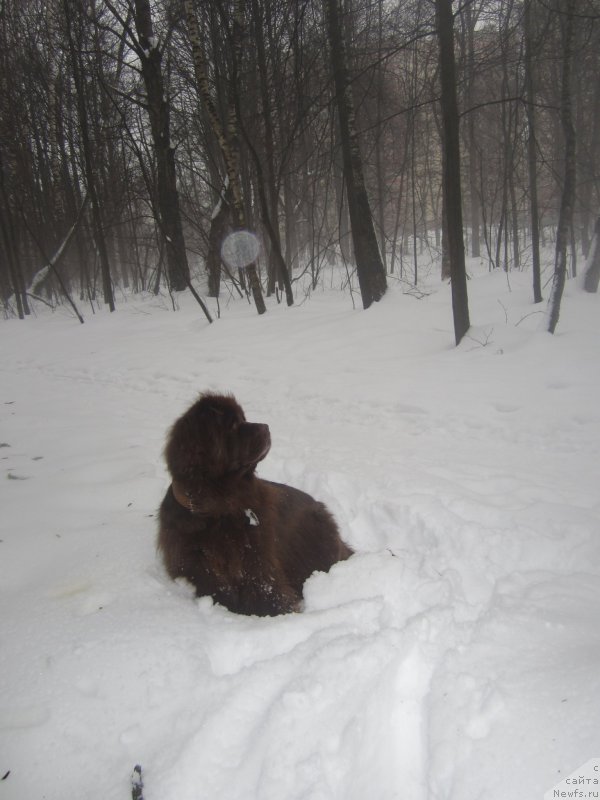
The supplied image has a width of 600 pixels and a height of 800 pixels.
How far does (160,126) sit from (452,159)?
9.07 meters

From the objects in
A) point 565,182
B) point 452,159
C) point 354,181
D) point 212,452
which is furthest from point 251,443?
point 354,181

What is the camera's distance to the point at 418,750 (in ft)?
5.16

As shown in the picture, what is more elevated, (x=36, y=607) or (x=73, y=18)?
(x=73, y=18)

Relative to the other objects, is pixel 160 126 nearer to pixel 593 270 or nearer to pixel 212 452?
pixel 593 270

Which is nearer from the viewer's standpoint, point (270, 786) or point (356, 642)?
point (270, 786)

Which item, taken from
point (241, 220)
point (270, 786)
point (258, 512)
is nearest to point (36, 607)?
point (258, 512)

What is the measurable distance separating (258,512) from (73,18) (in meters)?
14.7

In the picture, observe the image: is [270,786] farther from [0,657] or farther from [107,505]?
[107,505]

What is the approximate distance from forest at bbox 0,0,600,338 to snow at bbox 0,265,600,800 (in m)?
3.18

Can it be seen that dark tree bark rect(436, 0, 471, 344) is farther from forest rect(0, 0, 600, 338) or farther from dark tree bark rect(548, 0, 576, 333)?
dark tree bark rect(548, 0, 576, 333)

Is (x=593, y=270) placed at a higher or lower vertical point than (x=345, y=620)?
higher

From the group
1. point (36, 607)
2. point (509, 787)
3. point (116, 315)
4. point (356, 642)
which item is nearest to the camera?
point (509, 787)

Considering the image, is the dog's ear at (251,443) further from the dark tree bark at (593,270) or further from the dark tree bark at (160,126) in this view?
the dark tree bark at (593,270)

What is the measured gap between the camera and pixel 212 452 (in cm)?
211
